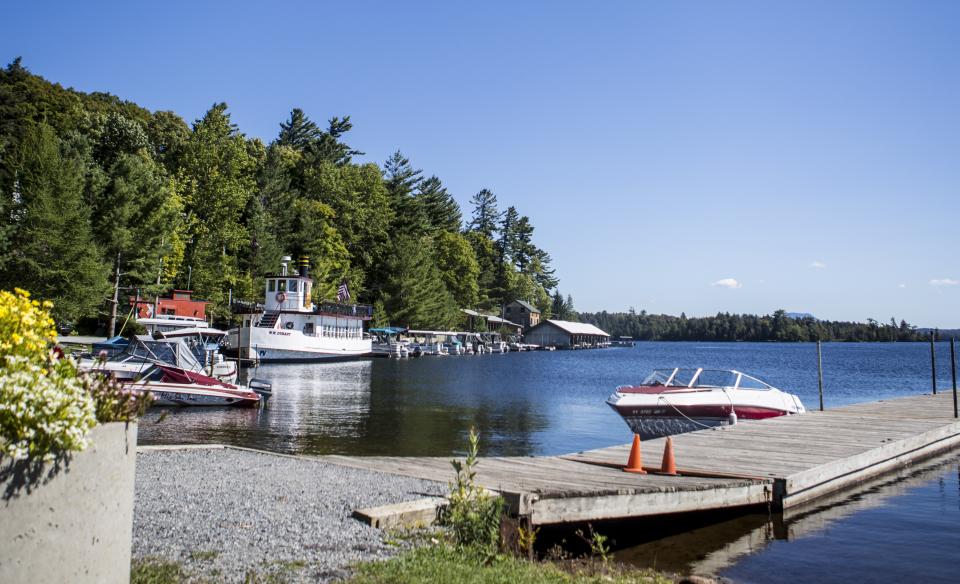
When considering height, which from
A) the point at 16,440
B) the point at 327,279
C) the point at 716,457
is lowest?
the point at 716,457

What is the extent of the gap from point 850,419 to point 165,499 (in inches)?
700

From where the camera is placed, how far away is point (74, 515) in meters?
4.16

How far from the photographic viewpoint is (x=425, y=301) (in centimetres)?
8850

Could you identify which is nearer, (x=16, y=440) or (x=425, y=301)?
(x=16, y=440)

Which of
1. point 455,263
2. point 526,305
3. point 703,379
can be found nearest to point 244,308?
point 455,263

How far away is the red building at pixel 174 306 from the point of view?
4854 centimetres

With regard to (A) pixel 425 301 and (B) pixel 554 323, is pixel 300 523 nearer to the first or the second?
(A) pixel 425 301

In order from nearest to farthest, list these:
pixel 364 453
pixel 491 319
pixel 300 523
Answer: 1. pixel 300 523
2. pixel 364 453
3. pixel 491 319

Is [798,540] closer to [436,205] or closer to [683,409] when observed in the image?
[683,409]

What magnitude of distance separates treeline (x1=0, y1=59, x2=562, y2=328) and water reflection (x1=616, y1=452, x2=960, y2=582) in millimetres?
39225


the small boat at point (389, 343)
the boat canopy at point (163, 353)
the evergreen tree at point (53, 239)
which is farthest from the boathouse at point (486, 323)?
the boat canopy at point (163, 353)

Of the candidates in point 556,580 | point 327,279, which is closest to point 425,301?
point 327,279

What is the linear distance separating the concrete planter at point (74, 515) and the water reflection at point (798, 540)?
258 inches

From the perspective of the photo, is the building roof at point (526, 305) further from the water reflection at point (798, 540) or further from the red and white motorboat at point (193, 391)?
the water reflection at point (798, 540)
